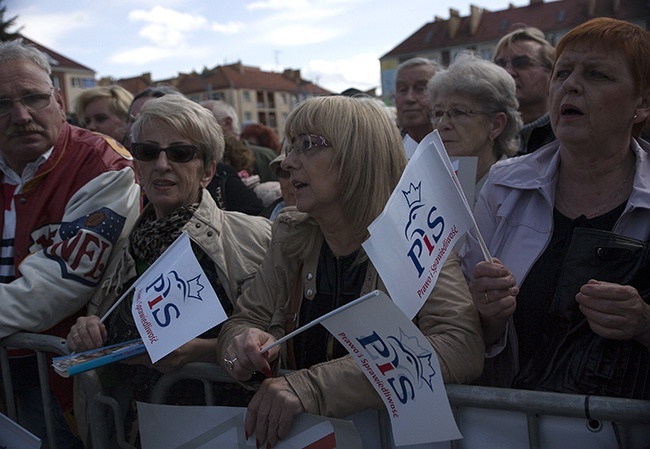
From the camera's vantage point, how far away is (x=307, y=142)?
86.1 inches

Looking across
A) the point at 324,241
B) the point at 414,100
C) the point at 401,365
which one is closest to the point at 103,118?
the point at 414,100

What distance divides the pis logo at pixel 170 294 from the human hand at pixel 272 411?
374mm

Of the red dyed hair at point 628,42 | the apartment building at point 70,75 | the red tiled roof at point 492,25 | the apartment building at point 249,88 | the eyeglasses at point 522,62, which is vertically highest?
the red dyed hair at point 628,42

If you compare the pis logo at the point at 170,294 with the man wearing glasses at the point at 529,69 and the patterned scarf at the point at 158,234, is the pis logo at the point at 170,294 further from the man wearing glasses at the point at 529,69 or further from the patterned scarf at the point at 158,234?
the man wearing glasses at the point at 529,69

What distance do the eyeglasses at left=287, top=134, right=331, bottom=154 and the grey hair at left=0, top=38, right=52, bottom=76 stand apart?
5.22 feet

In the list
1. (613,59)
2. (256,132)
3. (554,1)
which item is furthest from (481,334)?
(554,1)

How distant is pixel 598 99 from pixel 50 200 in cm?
242

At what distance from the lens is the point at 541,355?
196 cm

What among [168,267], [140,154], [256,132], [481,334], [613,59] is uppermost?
[613,59]

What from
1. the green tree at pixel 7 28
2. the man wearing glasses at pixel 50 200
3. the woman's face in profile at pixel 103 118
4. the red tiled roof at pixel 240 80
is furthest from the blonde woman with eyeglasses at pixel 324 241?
the red tiled roof at pixel 240 80

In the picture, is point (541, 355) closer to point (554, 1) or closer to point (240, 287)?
point (240, 287)

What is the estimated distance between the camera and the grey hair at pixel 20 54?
2.90 m

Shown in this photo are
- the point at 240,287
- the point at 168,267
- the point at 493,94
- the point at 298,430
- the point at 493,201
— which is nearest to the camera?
the point at 298,430

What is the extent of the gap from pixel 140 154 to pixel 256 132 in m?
5.60
